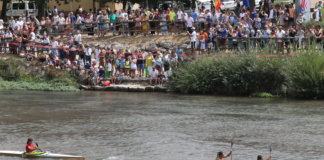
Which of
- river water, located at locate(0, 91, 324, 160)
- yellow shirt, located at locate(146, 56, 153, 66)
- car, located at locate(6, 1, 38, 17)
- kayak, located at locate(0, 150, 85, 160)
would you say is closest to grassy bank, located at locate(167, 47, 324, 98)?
river water, located at locate(0, 91, 324, 160)

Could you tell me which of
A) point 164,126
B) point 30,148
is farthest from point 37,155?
point 164,126

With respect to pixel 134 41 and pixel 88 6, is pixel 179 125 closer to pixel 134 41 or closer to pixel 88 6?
pixel 134 41

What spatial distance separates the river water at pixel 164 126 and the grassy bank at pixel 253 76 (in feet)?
2.75

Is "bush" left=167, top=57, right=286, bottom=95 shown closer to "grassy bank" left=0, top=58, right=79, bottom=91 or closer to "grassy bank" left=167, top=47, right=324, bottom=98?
"grassy bank" left=167, top=47, right=324, bottom=98

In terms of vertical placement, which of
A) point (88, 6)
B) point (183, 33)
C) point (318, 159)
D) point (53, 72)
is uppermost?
point (88, 6)

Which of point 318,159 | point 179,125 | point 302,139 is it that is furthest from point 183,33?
point 318,159

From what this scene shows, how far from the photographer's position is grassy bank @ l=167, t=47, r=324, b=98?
23484 millimetres

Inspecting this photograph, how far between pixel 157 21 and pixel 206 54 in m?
6.53

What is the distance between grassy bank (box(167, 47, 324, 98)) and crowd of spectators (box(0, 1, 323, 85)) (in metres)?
1.12

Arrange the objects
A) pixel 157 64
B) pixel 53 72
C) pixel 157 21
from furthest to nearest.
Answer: pixel 157 21
pixel 53 72
pixel 157 64

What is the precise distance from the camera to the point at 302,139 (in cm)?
1619

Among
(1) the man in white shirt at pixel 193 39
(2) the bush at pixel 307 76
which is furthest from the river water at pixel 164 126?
(1) the man in white shirt at pixel 193 39

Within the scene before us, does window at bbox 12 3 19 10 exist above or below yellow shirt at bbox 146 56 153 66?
above

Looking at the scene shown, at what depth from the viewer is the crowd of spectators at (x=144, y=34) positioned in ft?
89.7
